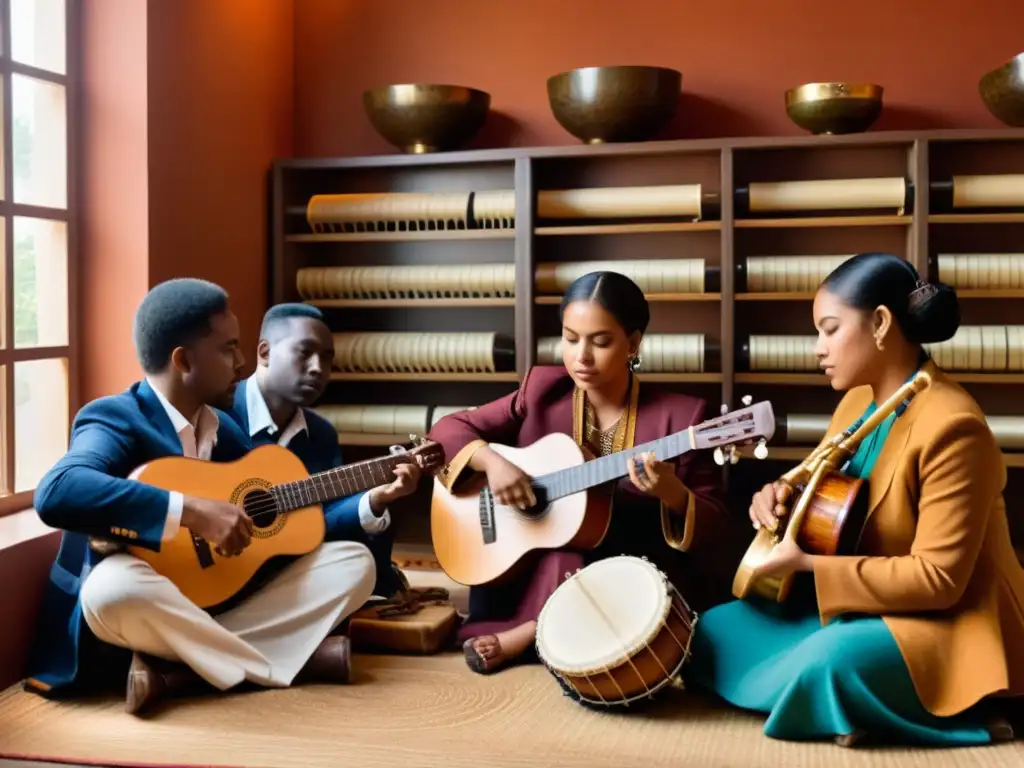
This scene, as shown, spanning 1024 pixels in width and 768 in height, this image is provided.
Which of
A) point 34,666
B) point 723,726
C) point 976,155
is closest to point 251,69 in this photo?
point 34,666

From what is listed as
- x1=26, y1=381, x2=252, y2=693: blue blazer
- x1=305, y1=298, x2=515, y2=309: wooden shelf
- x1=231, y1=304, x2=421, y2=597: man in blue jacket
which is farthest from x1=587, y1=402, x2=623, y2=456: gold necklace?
x1=305, y1=298, x2=515, y2=309: wooden shelf

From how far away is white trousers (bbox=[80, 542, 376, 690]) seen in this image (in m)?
2.90

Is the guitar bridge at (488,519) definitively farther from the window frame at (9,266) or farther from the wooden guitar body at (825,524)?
the window frame at (9,266)

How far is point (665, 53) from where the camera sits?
15.3ft

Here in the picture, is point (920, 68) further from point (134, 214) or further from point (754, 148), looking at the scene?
point (134, 214)

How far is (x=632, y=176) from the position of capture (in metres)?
4.77

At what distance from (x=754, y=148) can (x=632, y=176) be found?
22.9 inches

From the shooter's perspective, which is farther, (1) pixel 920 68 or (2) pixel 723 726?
(1) pixel 920 68

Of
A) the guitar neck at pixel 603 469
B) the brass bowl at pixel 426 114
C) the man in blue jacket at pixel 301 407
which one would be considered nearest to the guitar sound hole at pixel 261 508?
the man in blue jacket at pixel 301 407

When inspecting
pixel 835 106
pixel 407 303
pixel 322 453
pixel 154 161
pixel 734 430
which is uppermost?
pixel 835 106

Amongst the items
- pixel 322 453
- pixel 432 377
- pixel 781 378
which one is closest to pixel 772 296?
pixel 781 378

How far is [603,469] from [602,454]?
318mm

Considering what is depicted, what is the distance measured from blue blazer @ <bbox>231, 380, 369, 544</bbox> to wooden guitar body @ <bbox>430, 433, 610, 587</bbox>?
25 centimetres

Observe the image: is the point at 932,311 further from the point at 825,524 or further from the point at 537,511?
the point at 537,511
